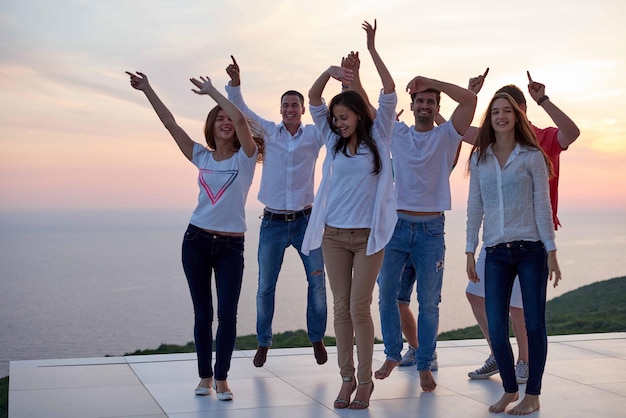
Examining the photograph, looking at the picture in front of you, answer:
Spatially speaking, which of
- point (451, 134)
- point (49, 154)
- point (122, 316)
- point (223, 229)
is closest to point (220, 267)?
point (223, 229)

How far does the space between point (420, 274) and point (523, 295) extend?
0.72m

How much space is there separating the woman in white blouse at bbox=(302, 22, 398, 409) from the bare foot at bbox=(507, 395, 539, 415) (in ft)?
2.28

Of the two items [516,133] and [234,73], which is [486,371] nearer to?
[516,133]

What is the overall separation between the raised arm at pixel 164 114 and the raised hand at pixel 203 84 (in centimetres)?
24

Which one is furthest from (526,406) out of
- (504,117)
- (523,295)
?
(504,117)

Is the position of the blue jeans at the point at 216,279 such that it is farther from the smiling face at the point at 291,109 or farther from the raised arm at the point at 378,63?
the smiling face at the point at 291,109

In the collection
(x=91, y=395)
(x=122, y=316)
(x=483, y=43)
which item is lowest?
(x=122, y=316)

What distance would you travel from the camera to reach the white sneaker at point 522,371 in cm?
481

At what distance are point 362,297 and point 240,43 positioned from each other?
4.21 metres

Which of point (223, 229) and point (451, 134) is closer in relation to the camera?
point (223, 229)

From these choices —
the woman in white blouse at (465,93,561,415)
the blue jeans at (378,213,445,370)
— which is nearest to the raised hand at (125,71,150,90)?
the blue jeans at (378,213,445,370)

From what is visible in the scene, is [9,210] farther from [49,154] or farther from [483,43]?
[483,43]

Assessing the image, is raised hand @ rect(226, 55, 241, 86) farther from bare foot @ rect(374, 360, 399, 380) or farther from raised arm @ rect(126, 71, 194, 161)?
bare foot @ rect(374, 360, 399, 380)

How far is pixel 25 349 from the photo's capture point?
10.4m
